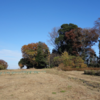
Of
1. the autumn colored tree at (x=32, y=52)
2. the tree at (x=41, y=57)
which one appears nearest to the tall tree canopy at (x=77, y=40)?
the autumn colored tree at (x=32, y=52)

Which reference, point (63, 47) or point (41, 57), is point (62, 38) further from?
point (41, 57)

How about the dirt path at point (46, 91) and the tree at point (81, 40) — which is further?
the tree at point (81, 40)

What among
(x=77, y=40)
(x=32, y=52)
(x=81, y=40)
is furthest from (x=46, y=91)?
(x=32, y=52)

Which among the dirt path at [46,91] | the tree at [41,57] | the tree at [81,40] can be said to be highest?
the tree at [81,40]

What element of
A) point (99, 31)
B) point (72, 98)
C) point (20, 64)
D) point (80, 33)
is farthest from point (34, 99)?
point (20, 64)

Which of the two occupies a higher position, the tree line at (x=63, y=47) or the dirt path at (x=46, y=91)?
the tree line at (x=63, y=47)

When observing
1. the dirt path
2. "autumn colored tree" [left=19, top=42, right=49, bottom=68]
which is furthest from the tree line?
the dirt path

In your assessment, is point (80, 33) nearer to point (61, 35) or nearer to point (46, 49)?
point (61, 35)

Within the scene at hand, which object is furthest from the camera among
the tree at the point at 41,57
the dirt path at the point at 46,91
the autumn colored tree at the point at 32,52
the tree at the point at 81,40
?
the autumn colored tree at the point at 32,52

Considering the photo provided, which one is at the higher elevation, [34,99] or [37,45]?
[37,45]

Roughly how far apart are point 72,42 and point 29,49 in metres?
12.4

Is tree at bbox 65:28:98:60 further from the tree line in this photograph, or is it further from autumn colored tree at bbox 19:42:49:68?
autumn colored tree at bbox 19:42:49:68

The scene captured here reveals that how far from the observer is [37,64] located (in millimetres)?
33219

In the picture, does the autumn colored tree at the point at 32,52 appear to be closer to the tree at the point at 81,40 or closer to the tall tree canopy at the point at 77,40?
the tall tree canopy at the point at 77,40
